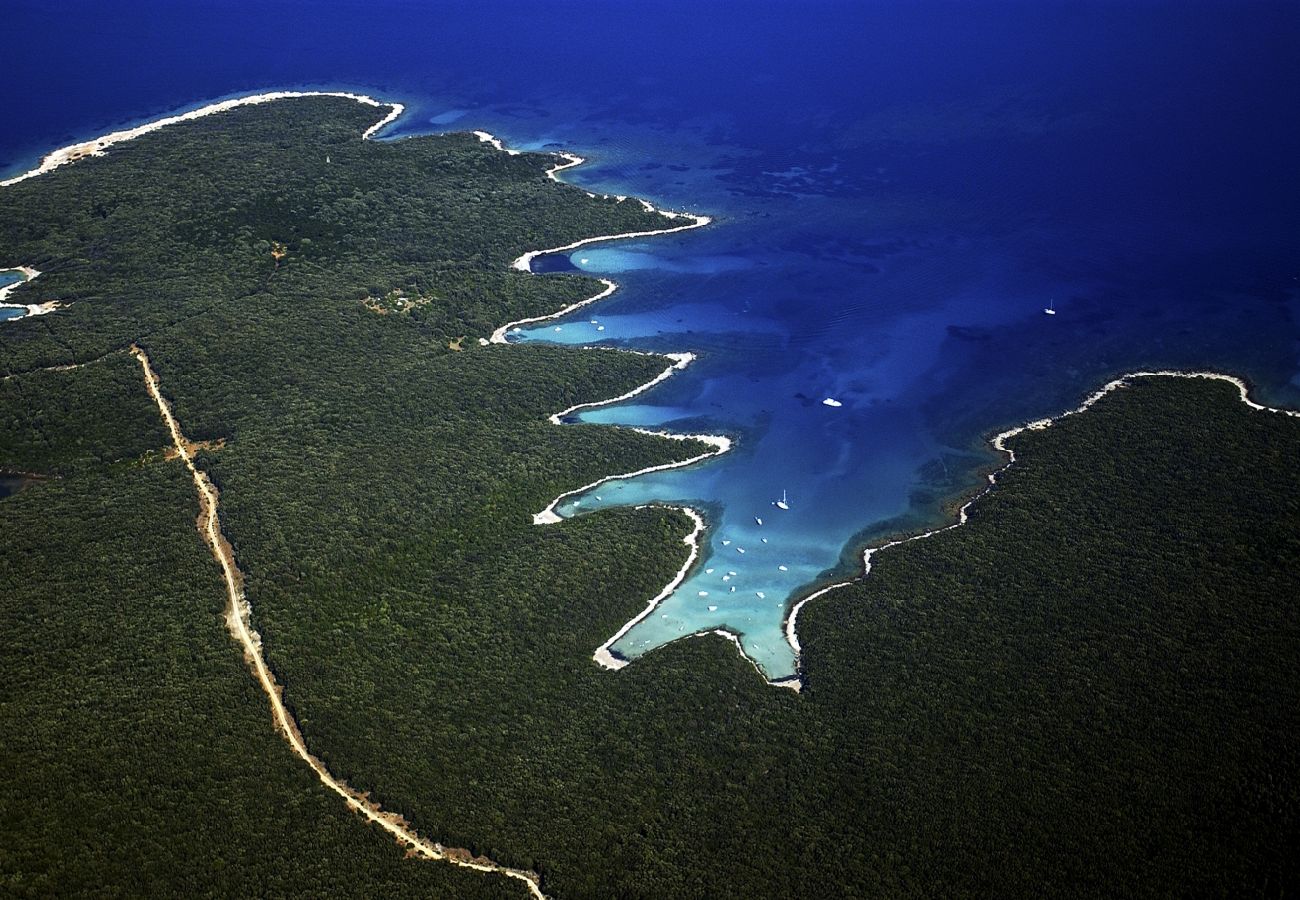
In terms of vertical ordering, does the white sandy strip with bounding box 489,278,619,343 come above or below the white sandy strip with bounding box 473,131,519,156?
below

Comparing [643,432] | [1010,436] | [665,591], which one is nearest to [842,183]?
[1010,436]

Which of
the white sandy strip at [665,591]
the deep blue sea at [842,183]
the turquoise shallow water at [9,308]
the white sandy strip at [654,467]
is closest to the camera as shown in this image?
the white sandy strip at [665,591]

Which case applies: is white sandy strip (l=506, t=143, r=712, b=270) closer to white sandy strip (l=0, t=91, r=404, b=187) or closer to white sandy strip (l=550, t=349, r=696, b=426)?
white sandy strip (l=550, t=349, r=696, b=426)

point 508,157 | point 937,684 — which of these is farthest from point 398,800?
point 508,157

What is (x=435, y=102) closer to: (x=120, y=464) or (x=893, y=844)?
(x=120, y=464)

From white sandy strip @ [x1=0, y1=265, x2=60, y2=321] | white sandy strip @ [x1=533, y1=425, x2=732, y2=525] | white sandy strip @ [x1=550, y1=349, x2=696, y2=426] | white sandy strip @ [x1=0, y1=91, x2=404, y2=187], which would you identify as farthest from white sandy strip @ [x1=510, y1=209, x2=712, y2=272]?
white sandy strip @ [x1=0, y1=265, x2=60, y2=321]

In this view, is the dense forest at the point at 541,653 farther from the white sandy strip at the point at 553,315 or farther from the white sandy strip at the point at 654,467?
the white sandy strip at the point at 553,315

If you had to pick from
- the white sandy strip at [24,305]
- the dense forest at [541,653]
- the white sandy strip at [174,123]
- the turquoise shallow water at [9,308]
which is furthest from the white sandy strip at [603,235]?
the turquoise shallow water at [9,308]
